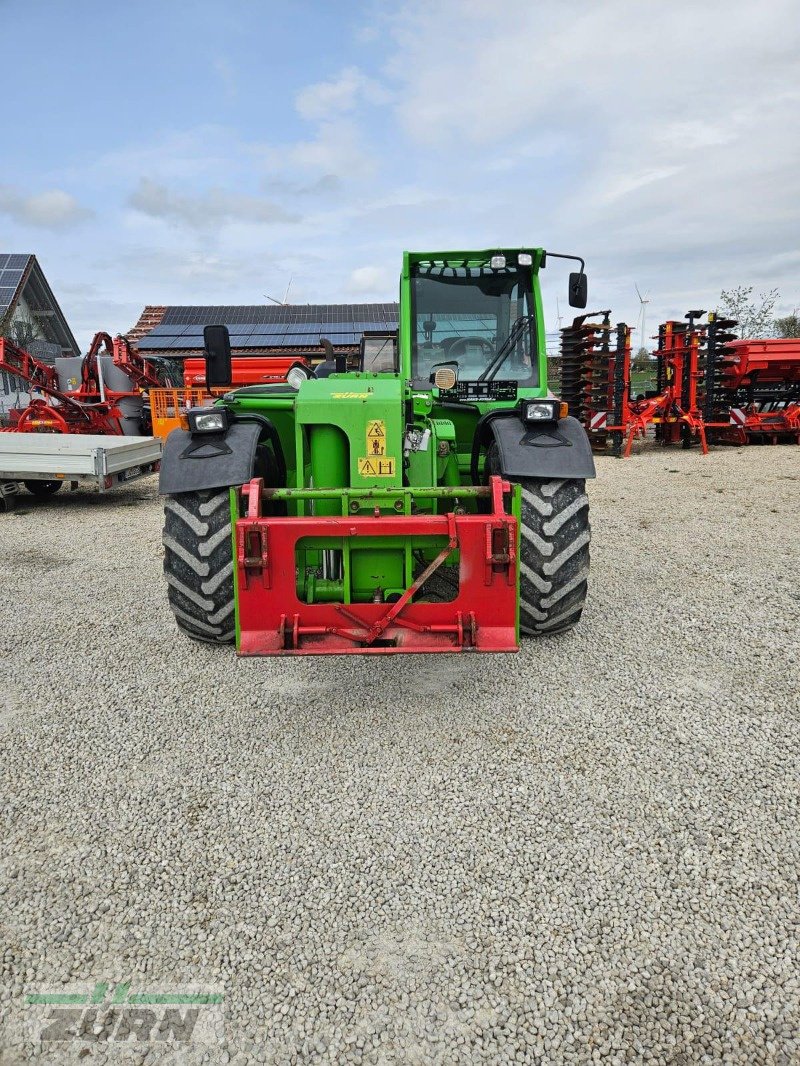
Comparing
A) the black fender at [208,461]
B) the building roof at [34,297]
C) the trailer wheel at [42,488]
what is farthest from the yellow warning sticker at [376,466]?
the building roof at [34,297]

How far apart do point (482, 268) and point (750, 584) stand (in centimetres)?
315

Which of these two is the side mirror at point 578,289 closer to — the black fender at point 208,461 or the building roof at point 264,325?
the black fender at point 208,461

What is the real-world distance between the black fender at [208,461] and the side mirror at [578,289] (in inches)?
93.0

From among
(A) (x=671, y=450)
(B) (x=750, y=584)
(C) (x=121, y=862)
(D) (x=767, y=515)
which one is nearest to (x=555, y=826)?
(C) (x=121, y=862)

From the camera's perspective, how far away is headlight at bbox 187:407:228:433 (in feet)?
12.2

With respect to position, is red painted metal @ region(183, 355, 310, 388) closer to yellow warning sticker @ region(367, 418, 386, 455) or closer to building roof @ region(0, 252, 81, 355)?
yellow warning sticker @ region(367, 418, 386, 455)

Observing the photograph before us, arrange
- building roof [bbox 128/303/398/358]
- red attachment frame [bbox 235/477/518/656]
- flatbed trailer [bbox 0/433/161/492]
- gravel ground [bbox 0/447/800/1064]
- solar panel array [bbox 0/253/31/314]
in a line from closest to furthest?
gravel ground [bbox 0/447/800/1064], red attachment frame [bbox 235/477/518/656], flatbed trailer [bbox 0/433/161/492], building roof [bbox 128/303/398/358], solar panel array [bbox 0/253/31/314]

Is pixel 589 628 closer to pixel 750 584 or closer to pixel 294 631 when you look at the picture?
pixel 750 584

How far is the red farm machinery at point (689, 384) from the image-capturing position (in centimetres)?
1395

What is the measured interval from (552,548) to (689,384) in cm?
1237

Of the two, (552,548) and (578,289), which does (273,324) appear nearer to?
(578,289)

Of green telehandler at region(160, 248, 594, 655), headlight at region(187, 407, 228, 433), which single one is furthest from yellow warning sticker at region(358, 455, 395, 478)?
headlight at region(187, 407, 228, 433)

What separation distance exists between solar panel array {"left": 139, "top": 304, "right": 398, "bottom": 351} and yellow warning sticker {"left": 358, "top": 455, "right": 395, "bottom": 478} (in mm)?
17473

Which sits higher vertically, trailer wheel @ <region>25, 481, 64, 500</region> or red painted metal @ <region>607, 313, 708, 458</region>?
red painted metal @ <region>607, 313, 708, 458</region>
